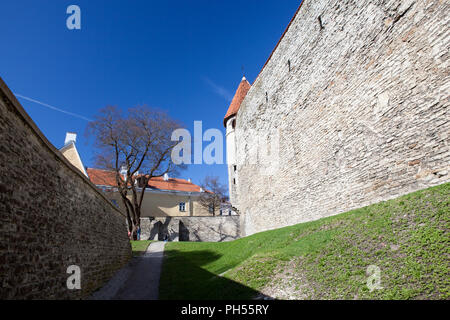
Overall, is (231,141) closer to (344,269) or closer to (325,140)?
(325,140)

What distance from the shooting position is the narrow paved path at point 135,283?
608 cm

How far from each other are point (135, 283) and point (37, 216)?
4.82 m

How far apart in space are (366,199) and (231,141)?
45.9ft

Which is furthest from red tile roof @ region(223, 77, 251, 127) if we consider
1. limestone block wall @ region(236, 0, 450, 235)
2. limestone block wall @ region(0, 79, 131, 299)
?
limestone block wall @ region(0, 79, 131, 299)

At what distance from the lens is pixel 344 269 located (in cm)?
434

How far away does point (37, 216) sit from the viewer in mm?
3758

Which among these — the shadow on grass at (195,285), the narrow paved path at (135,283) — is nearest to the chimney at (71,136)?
the narrow paved path at (135,283)

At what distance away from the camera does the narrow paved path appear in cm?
608

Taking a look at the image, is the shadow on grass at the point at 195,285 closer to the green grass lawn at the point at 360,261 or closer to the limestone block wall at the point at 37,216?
the green grass lawn at the point at 360,261

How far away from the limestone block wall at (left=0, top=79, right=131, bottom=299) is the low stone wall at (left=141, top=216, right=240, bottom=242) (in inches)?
621

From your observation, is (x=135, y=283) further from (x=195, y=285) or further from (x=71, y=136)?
(x=71, y=136)

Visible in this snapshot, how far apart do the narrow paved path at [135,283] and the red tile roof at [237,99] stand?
12.8 metres

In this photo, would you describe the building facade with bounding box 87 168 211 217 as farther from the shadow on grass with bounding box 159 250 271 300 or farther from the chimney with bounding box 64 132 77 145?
the shadow on grass with bounding box 159 250 271 300
